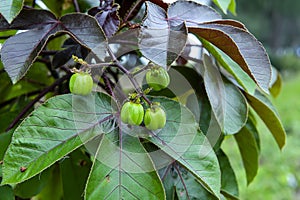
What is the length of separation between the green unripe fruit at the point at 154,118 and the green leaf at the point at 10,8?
14 centimetres

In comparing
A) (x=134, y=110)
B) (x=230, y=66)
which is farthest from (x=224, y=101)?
(x=134, y=110)

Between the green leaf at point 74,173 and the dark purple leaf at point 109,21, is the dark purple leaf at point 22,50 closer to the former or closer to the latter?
the dark purple leaf at point 109,21

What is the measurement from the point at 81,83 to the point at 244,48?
0.49 ft

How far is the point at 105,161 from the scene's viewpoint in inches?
13.6

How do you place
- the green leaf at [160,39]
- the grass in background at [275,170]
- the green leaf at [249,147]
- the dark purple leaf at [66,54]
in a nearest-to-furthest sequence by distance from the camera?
the green leaf at [160,39], the dark purple leaf at [66,54], the green leaf at [249,147], the grass in background at [275,170]

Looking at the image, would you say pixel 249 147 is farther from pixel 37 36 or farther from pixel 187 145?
pixel 37 36

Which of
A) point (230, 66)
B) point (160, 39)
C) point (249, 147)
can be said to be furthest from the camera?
point (249, 147)

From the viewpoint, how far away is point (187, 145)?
373 mm

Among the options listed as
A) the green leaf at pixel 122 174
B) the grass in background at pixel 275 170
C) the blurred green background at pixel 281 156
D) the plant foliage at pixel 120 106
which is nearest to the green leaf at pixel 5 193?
the plant foliage at pixel 120 106

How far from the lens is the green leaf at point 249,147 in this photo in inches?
21.3

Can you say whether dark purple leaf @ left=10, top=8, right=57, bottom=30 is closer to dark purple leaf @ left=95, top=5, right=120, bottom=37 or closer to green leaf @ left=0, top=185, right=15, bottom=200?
dark purple leaf @ left=95, top=5, right=120, bottom=37

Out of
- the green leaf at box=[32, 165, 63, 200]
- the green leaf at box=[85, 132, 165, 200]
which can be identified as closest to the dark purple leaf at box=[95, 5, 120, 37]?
the green leaf at box=[85, 132, 165, 200]

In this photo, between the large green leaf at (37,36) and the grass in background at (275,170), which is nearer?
the large green leaf at (37,36)

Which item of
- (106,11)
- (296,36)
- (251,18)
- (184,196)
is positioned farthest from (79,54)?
(296,36)
